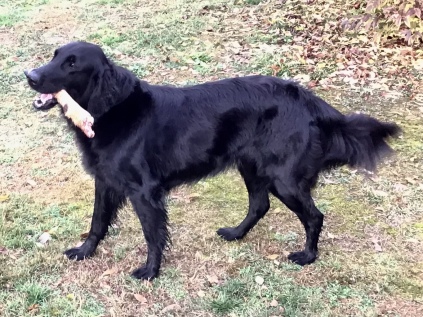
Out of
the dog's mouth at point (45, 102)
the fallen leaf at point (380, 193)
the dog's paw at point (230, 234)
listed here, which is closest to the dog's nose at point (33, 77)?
the dog's mouth at point (45, 102)

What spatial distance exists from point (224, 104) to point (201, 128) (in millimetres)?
217

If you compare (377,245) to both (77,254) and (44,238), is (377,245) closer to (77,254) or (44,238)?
(77,254)

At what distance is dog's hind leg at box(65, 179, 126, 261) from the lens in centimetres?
362

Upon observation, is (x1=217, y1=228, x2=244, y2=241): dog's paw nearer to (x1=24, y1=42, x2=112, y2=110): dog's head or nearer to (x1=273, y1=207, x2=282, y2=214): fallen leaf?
(x1=273, y1=207, x2=282, y2=214): fallen leaf

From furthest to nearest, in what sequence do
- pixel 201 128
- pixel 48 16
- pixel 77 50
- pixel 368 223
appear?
pixel 48 16, pixel 368 223, pixel 201 128, pixel 77 50

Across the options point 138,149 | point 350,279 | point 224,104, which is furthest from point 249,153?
point 350,279

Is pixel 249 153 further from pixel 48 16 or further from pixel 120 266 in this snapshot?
pixel 48 16

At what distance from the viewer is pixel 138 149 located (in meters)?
3.26

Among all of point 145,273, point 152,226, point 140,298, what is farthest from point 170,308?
point 152,226

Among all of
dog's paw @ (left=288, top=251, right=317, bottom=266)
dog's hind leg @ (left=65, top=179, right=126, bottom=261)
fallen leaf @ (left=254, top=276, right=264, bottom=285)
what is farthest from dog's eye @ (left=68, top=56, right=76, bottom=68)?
dog's paw @ (left=288, top=251, right=317, bottom=266)

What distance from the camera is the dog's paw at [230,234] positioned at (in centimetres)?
390

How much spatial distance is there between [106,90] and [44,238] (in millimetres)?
1369

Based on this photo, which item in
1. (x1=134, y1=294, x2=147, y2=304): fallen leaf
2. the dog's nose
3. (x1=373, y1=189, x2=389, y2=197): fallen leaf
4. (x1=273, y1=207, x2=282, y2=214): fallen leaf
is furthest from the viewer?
(x1=373, y1=189, x2=389, y2=197): fallen leaf

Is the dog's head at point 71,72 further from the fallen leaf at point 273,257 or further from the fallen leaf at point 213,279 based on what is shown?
the fallen leaf at point 273,257
